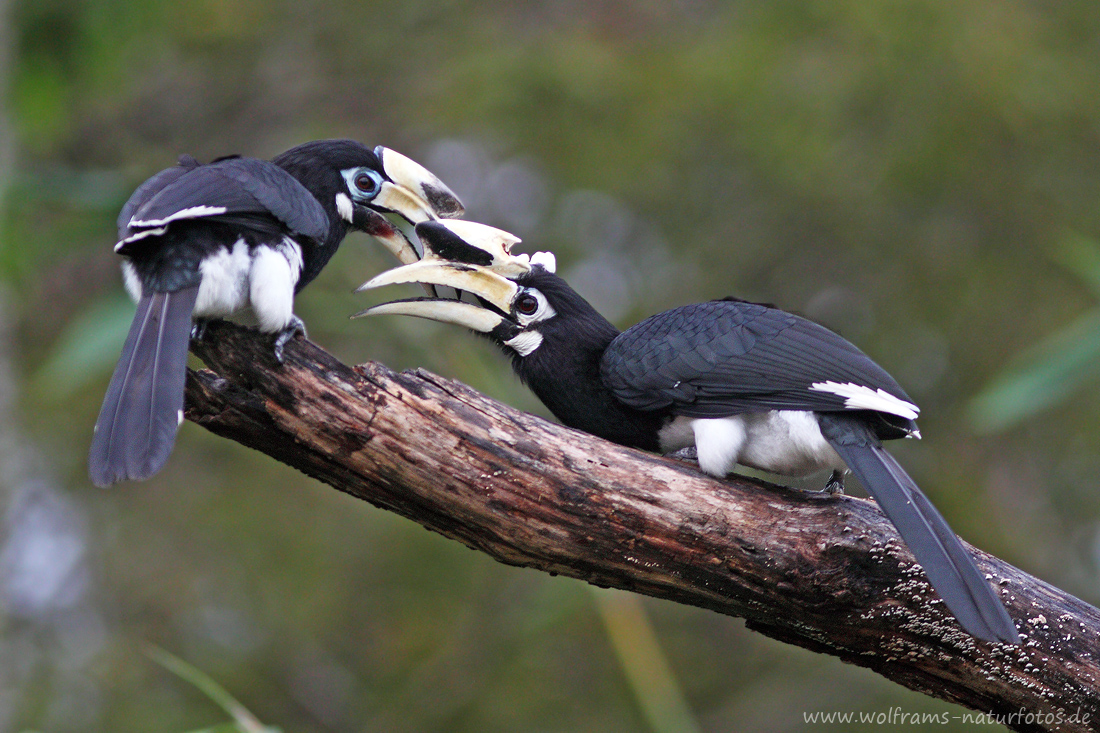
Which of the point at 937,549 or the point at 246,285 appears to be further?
the point at 246,285

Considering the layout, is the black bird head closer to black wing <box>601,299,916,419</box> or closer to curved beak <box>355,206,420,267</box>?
curved beak <box>355,206,420,267</box>

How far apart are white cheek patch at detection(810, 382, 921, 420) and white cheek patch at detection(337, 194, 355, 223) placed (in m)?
1.56

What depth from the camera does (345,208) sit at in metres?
3.68

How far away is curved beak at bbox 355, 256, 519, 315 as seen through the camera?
3508mm

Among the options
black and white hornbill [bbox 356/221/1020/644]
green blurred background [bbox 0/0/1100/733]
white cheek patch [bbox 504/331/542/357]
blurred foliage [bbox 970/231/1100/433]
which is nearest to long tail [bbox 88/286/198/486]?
black and white hornbill [bbox 356/221/1020/644]

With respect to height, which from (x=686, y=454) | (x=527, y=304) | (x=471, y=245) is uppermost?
(x=471, y=245)

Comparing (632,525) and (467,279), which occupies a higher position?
(467,279)

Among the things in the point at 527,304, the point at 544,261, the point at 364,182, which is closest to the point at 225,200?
the point at 364,182

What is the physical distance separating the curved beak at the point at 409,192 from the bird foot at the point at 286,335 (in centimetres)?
85

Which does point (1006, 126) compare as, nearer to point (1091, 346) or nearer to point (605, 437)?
point (1091, 346)

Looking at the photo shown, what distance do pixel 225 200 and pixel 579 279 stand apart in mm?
4484

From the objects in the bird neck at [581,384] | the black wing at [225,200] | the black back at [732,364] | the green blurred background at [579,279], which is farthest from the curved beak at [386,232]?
the green blurred background at [579,279]

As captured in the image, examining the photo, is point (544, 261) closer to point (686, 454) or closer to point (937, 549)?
point (686, 454)

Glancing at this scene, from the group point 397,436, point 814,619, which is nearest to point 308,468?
point 397,436
